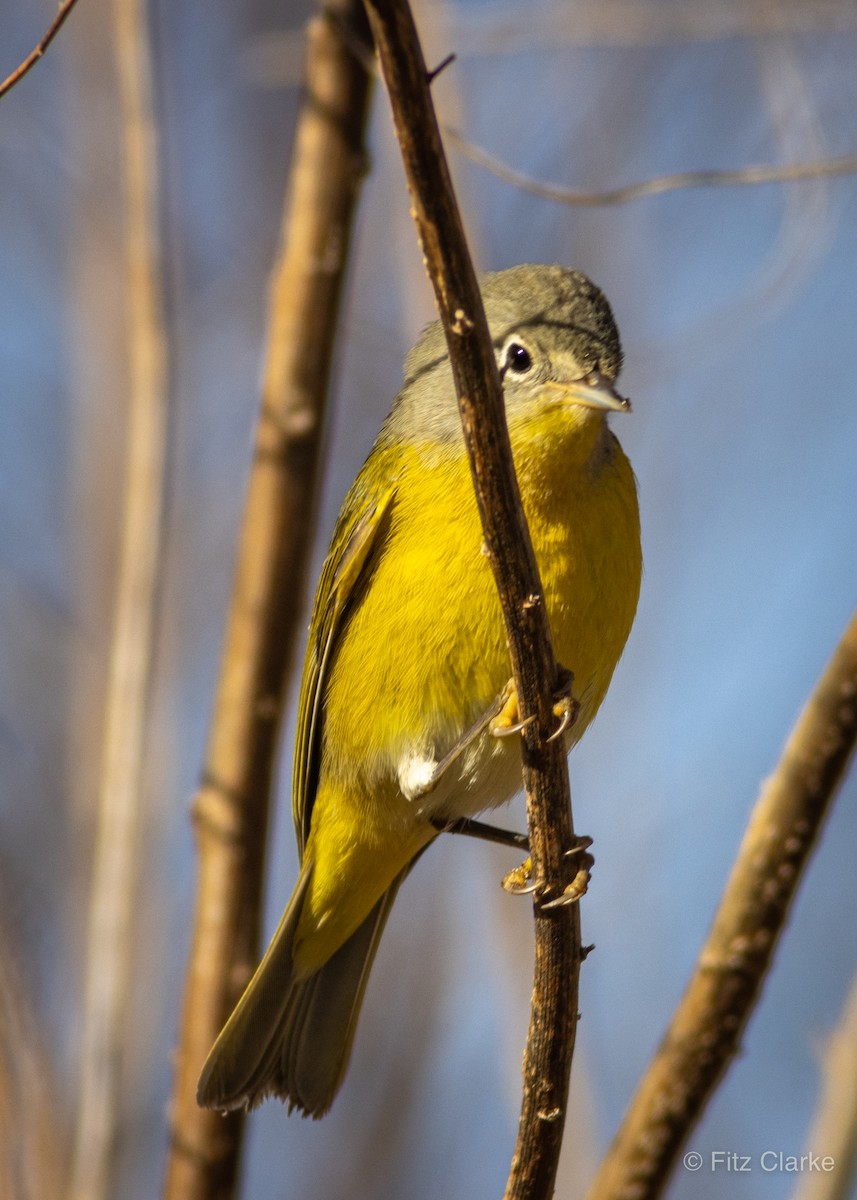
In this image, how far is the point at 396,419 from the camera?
3826 mm

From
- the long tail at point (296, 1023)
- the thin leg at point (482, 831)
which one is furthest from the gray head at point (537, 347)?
the long tail at point (296, 1023)

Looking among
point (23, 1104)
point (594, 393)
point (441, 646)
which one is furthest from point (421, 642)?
point (23, 1104)

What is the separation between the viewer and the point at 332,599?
142 inches

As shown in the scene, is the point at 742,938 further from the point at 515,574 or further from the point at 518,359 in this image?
the point at 518,359

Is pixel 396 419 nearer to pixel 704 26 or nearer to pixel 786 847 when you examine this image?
pixel 786 847

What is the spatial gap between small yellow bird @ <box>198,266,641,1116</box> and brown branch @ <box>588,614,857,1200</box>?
60 centimetres

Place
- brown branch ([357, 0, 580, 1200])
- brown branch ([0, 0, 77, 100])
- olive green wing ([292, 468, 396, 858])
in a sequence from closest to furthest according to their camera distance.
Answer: brown branch ([357, 0, 580, 1200]) < brown branch ([0, 0, 77, 100]) < olive green wing ([292, 468, 396, 858])

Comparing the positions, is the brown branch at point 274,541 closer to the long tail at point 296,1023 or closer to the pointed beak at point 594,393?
the long tail at point 296,1023

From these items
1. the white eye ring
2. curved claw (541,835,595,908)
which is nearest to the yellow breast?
the white eye ring

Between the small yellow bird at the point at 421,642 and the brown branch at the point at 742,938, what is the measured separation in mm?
601

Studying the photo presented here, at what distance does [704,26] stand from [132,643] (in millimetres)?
3012

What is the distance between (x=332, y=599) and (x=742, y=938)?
4.70 ft

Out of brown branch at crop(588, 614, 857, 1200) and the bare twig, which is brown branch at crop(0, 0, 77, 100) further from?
the bare twig

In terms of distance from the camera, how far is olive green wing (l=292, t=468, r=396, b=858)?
351 centimetres
